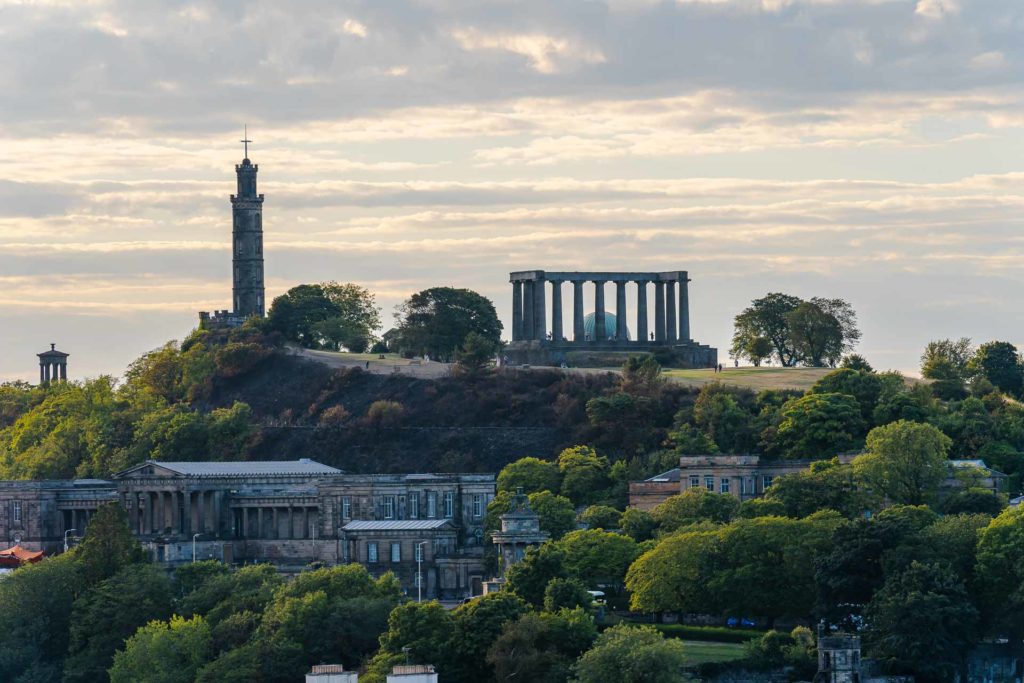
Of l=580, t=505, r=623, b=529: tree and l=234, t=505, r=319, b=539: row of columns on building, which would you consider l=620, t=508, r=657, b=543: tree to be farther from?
l=234, t=505, r=319, b=539: row of columns on building

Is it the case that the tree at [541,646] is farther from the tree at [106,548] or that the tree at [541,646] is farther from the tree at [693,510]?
the tree at [106,548]

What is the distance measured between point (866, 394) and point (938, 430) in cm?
1966

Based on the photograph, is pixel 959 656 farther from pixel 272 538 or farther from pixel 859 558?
pixel 272 538

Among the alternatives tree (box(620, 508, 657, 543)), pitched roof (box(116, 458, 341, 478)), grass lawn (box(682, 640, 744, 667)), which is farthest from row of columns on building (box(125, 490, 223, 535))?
grass lawn (box(682, 640, 744, 667))

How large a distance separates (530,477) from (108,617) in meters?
36.1

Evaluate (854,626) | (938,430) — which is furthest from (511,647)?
(938,430)

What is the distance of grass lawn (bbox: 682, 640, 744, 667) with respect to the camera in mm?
134625

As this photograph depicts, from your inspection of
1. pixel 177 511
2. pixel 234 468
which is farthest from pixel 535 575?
pixel 234 468

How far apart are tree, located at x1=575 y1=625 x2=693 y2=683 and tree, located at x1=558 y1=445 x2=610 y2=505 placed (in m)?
A: 49.4

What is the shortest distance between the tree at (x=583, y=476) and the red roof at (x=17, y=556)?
108ft

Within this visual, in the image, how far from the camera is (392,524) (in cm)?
17550

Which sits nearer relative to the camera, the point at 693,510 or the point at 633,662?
the point at 633,662

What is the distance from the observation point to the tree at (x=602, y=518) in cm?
16812

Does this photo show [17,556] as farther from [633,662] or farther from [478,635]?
[633,662]
